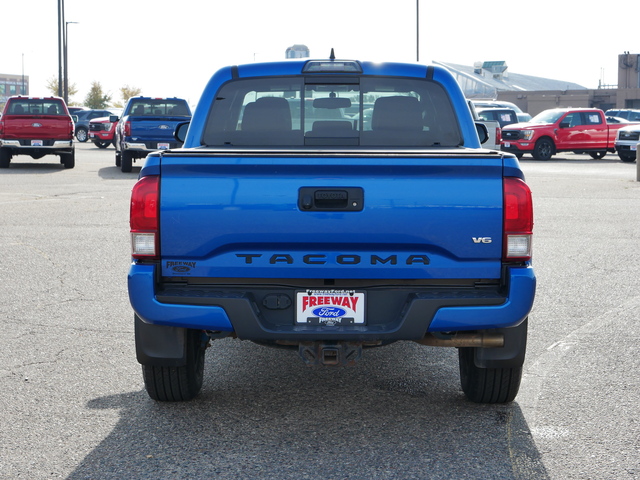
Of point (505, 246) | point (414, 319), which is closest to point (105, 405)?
point (414, 319)

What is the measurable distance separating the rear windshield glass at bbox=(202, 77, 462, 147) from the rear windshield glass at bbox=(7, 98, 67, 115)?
20.2m

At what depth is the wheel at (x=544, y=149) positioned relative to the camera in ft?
105

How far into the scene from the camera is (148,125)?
2250cm

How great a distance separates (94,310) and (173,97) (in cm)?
1712

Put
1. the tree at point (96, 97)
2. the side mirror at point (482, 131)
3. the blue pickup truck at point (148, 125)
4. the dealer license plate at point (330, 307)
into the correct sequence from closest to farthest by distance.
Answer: the dealer license plate at point (330, 307)
the side mirror at point (482, 131)
the blue pickup truck at point (148, 125)
the tree at point (96, 97)

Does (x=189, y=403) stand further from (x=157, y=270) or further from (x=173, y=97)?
(x=173, y=97)

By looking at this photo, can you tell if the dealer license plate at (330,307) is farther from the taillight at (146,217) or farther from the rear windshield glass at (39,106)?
the rear windshield glass at (39,106)

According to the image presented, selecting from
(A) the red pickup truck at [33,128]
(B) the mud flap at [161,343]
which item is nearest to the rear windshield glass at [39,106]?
(A) the red pickup truck at [33,128]

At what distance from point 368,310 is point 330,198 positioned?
55 centimetres

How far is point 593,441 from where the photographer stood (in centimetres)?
432

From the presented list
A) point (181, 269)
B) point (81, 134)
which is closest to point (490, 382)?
point (181, 269)

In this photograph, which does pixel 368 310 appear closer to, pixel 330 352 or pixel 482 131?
pixel 330 352

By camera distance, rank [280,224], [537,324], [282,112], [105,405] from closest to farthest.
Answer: [280,224] → [105,405] → [282,112] → [537,324]

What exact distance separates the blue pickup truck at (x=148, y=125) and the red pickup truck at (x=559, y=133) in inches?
523
